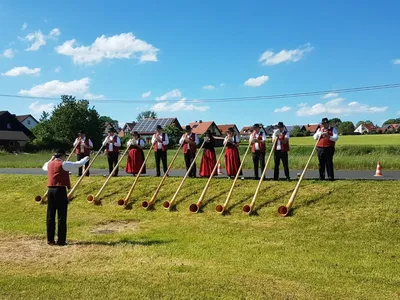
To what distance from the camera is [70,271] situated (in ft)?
21.7

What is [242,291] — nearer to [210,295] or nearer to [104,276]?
[210,295]

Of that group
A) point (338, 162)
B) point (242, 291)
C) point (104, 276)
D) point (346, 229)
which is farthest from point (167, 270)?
point (338, 162)

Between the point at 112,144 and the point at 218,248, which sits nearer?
the point at 218,248

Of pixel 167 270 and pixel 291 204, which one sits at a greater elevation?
pixel 291 204

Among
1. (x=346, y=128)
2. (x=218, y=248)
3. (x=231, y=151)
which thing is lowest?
(x=218, y=248)

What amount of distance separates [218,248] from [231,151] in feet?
17.5

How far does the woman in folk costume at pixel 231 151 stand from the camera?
12702 millimetres

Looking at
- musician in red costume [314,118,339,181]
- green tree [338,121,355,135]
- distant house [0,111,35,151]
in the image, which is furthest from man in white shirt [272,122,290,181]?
green tree [338,121,355,135]

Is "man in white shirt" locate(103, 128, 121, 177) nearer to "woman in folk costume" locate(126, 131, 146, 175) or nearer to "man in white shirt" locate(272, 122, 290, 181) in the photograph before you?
"woman in folk costume" locate(126, 131, 146, 175)

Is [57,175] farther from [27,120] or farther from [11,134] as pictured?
[27,120]

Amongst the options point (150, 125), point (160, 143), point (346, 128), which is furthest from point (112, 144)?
point (346, 128)

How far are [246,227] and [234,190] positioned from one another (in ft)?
7.72

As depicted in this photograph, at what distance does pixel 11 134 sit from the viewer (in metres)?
62.4

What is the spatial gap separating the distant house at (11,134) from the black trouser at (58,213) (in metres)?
54.1
